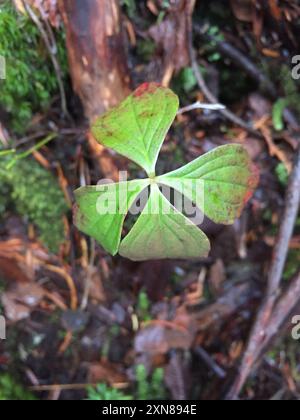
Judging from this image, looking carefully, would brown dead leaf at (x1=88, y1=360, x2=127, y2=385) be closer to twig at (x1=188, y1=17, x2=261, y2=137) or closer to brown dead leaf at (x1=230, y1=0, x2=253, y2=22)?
twig at (x1=188, y1=17, x2=261, y2=137)

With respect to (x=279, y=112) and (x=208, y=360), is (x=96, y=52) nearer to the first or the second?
(x=279, y=112)

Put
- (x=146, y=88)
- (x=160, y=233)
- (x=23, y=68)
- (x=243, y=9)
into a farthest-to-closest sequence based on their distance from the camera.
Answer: (x=243, y=9), (x=23, y=68), (x=160, y=233), (x=146, y=88)

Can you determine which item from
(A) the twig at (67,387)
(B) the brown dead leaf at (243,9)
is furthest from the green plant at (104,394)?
(B) the brown dead leaf at (243,9)

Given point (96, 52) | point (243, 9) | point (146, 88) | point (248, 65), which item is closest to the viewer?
point (146, 88)

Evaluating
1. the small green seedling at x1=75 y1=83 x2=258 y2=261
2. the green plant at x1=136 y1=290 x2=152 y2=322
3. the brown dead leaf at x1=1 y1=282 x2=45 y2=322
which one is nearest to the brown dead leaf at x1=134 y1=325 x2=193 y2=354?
the green plant at x1=136 y1=290 x2=152 y2=322

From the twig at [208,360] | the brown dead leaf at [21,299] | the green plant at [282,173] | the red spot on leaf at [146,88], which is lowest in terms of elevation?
the twig at [208,360]

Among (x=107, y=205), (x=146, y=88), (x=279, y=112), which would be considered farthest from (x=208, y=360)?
(x=146, y=88)

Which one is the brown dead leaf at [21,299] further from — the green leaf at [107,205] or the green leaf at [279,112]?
the green leaf at [279,112]
